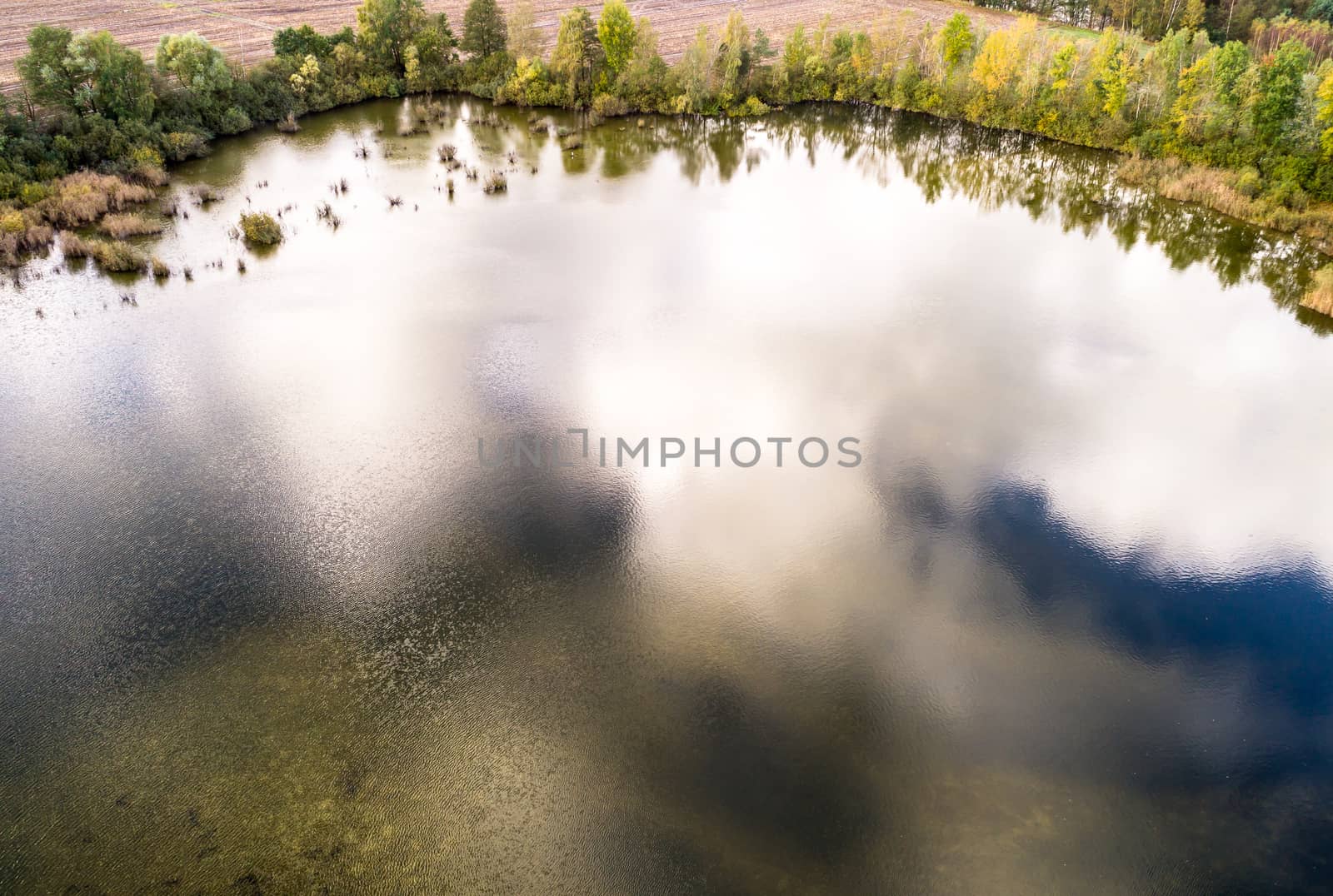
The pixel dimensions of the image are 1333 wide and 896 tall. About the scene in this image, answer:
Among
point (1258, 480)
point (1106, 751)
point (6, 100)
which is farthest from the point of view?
point (6, 100)

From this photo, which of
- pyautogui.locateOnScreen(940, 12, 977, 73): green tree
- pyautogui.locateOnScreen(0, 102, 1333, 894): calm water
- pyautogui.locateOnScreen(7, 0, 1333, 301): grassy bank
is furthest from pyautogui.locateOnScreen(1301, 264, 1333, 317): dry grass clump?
pyautogui.locateOnScreen(940, 12, 977, 73): green tree

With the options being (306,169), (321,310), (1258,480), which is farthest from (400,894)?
(306,169)

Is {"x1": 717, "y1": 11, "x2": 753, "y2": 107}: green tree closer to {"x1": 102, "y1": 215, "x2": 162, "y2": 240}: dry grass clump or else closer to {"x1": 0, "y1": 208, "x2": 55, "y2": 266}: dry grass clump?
{"x1": 102, "y1": 215, "x2": 162, "y2": 240}: dry grass clump

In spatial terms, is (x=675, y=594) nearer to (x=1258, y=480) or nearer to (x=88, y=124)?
(x=1258, y=480)

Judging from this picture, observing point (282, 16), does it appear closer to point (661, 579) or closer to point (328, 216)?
point (328, 216)

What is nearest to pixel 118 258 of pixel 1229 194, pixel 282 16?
Answer: pixel 282 16
